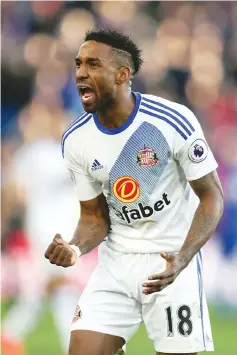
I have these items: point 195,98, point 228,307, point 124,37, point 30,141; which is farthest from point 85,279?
point 124,37

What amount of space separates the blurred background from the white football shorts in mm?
3036

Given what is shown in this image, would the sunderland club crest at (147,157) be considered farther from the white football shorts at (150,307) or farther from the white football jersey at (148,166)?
the white football shorts at (150,307)

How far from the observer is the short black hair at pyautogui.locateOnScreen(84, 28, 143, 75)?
215 inches

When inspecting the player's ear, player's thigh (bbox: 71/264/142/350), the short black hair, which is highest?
the short black hair

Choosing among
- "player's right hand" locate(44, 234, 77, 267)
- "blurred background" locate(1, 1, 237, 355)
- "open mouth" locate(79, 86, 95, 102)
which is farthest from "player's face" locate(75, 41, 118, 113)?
"blurred background" locate(1, 1, 237, 355)

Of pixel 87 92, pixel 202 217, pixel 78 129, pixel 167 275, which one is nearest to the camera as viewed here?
pixel 167 275

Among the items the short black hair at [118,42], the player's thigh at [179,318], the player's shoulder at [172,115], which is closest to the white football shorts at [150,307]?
the player's thigh at [179,318]

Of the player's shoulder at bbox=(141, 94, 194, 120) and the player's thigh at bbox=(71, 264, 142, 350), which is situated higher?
the player's shoulder at bbox=(141, 94, 194, 120)

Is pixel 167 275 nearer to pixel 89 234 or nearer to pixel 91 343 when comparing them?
pixel 91 343

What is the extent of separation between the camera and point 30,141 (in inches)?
374

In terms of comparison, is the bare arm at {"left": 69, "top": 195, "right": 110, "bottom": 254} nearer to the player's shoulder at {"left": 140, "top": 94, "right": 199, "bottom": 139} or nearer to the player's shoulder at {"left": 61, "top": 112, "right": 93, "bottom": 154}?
the player's shoulder at {"left": 61, "top": 112, "right": 93, "bottom": 154}

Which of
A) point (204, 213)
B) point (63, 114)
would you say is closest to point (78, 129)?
point (204, 213)

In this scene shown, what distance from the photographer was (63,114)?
1026cm

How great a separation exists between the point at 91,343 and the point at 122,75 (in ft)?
4.76
